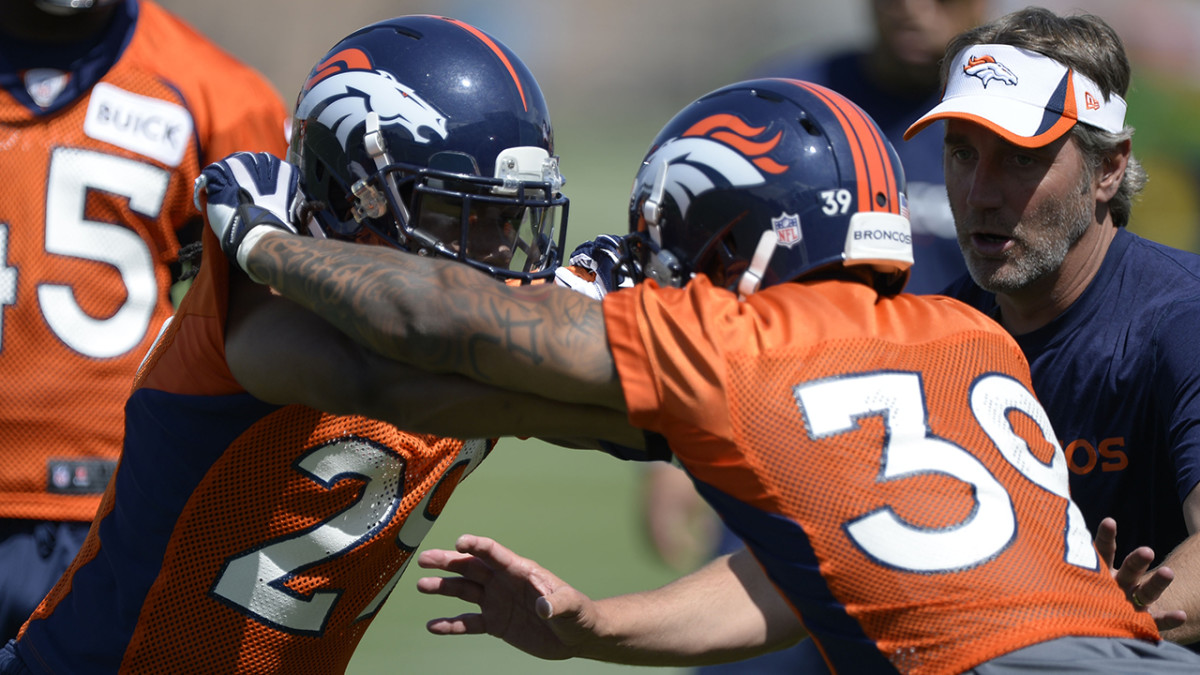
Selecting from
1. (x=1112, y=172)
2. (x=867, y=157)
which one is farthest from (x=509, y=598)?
(x=1112, y=172)

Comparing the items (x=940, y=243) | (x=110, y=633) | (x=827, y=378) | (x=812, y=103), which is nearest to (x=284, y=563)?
(x=110, y=633)

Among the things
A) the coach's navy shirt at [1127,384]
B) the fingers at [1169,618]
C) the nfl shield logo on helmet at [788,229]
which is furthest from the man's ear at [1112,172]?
the nfl shield logo on helmet at [788,229]

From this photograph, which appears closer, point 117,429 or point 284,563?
point 284,563

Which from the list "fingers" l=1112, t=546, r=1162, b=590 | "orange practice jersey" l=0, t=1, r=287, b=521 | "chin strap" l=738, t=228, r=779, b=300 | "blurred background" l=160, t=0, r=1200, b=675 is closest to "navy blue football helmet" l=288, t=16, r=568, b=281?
"chin strap" l=738, t=228, r=779, b=300

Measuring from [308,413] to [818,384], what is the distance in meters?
1.05

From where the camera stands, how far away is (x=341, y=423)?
270 centimetres

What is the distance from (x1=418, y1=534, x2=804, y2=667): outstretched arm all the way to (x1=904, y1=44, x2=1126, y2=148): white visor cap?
1.31 meters

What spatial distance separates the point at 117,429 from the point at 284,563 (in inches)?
59.7

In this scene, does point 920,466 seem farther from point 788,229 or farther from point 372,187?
point 372,187

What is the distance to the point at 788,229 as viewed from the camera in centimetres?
259

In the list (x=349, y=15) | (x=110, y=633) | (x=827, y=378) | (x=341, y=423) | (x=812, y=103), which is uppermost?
(x=812, y=103)

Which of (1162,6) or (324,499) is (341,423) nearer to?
(324,499)

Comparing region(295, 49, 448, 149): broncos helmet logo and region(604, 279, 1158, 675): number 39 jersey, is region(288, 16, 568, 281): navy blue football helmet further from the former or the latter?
→ region(604, 279, 1158, 675): number 39 jersey

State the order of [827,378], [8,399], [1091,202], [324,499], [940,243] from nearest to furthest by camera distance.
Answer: [827,378], [324,499], [1091,202], [8,399], [940,243]
